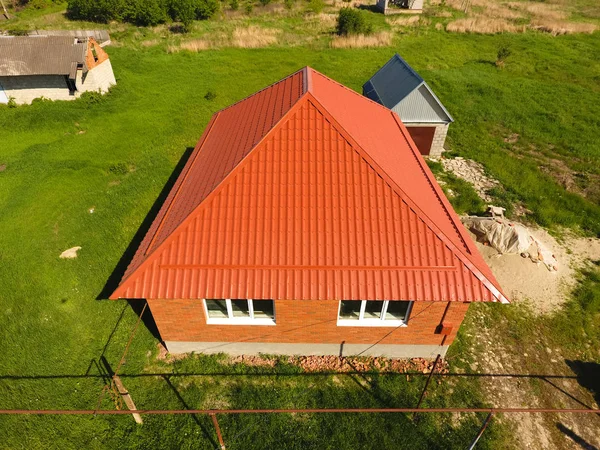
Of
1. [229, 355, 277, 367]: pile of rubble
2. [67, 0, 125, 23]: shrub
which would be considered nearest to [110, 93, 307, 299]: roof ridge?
[229, 355, 277, 367]: pile of rubble

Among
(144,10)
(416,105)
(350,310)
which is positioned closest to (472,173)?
(416,105)

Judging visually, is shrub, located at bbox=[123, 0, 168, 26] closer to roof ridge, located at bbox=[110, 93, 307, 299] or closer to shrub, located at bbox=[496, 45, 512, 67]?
shrub, located at bbox=[496, 45, 512, 67]

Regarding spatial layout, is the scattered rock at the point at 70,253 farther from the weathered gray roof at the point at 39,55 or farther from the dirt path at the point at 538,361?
the weathered gray roof at the point at 39,55

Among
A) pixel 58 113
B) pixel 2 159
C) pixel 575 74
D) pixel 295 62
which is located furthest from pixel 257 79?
pixel 575 74

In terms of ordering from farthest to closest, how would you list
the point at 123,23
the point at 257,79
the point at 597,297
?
1. the point at 123,23
2. the point at 257,79
3. the point at 597,297

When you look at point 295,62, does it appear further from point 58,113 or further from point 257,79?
point 58,113

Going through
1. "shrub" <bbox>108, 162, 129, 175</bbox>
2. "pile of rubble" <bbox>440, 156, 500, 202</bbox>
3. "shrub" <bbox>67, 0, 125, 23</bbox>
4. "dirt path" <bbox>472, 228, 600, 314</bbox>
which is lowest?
"dirt path" <bbox>472, 228, 600, 314</bbox>

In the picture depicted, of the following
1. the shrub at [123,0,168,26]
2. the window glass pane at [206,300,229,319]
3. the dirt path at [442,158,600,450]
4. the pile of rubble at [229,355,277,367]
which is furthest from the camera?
the shrub at [123,0,168,26]

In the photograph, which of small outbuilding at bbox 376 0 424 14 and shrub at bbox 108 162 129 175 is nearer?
shrub at bbox 108 162 129 175
